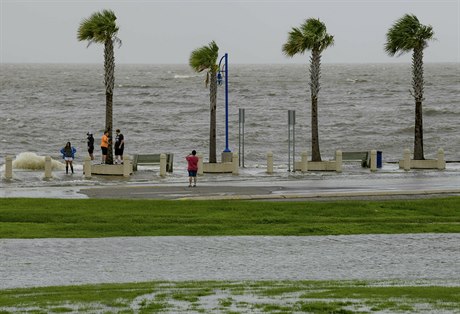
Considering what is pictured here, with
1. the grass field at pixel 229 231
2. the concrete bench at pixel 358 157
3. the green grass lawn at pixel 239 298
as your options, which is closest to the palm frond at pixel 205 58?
the concrete bench at pixel 358 157

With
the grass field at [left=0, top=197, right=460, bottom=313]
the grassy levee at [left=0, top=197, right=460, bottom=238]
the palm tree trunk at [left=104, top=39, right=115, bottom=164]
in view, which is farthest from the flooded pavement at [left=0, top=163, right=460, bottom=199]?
the grass field at [left=0, top=197, right=460, bottom=313]

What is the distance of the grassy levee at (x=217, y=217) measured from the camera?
2928 cm

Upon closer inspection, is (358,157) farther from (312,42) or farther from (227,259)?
(227,259)

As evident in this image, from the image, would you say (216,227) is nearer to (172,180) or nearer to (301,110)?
(172,180)

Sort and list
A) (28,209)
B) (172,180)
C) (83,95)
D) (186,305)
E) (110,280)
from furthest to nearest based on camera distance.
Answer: (83,95) < (172,180) < (28,209) < (110,280) < (186,305)

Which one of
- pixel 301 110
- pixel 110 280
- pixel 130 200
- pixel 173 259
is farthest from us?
pixel 301 110

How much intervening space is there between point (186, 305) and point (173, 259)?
6399 mm

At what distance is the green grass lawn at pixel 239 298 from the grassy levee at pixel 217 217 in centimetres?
859

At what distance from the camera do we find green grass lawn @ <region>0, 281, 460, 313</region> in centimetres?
1741

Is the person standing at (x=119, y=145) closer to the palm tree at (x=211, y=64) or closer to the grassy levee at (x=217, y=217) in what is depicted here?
the palm tree at (x=211, y=64)

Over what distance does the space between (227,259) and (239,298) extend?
5.69 m

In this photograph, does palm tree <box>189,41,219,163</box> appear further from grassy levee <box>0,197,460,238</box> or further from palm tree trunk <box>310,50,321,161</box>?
grassy levee <box>0,197,460,238</box>

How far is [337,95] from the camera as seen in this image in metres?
170

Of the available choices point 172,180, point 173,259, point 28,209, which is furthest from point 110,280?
point 172,180
